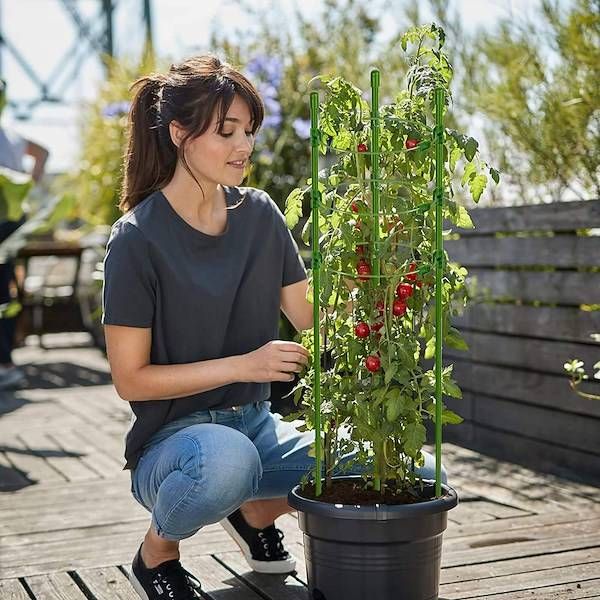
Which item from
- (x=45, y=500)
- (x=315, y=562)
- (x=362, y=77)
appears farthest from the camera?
(x=362, y=77)

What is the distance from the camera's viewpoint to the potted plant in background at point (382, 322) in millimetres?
1710

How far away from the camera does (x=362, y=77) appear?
4.75 meters

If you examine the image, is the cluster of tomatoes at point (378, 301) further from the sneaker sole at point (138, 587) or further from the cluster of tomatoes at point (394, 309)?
the sneaker sole at point (138, 587)

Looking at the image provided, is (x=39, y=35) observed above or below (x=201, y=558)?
above

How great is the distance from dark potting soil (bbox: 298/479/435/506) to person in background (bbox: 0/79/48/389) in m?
3.29

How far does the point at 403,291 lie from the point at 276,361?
0.91 ft

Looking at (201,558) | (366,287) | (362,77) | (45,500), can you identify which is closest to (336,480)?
(366,287)

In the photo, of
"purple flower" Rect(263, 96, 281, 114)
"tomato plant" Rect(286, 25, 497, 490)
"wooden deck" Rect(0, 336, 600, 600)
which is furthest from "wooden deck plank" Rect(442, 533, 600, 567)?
"purple flower" Rect(263, 96, 281, 114)

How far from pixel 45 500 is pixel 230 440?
1.26m

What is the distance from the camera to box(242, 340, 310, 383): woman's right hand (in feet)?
6.17

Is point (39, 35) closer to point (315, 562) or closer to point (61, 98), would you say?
point (61, 98)

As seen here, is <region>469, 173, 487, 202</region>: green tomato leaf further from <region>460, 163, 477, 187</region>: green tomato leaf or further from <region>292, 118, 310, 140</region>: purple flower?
<region>292, 118, 310, 140</region>: purple flower

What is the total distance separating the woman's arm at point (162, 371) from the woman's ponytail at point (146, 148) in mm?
328

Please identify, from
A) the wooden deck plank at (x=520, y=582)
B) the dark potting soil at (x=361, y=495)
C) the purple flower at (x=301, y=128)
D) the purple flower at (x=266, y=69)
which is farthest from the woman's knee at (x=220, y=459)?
the purple flower at (x=266, y=69)
